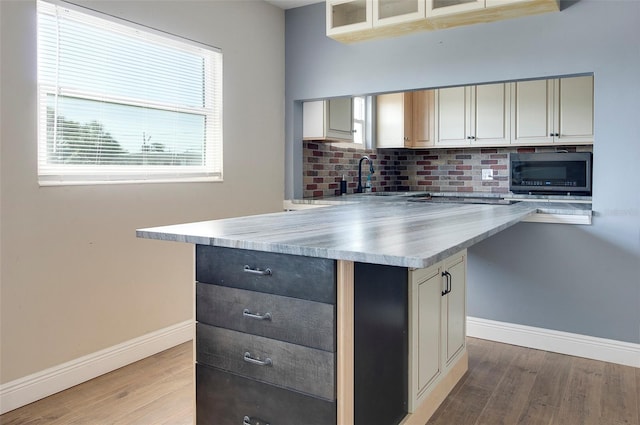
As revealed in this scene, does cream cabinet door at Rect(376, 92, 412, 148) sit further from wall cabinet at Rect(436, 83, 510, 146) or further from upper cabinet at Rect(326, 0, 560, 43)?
upper cabinet at Rect(326, 0, 560, 43)

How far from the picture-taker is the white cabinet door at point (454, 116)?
191 inches

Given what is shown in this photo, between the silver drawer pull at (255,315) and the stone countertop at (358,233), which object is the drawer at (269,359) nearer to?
the silver drawer pull at (255,315)

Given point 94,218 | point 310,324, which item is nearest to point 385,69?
point 94,218

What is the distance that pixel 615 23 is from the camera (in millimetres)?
2811

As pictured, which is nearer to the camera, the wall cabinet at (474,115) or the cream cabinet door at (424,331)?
the cream cabinet door at (424,331)

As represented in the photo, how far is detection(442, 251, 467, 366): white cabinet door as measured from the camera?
2371 mm

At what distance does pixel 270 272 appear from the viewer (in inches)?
66.2

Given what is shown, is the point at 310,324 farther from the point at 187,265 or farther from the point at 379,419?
the point at 187,265

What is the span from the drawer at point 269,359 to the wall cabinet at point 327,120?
2435 millimetres

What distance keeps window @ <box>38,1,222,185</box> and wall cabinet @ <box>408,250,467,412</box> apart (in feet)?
5.84

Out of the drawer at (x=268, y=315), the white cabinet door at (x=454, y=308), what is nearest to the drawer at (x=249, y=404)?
the drawer at (x=268, y=315)

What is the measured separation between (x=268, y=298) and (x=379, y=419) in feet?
2.07

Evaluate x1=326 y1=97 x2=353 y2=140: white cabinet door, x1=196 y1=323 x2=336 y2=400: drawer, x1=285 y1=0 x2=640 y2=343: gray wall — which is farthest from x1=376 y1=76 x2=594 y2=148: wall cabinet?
x1=196 y1=323 x2=336 y2=400: drawer

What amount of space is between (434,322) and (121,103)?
2.06m
